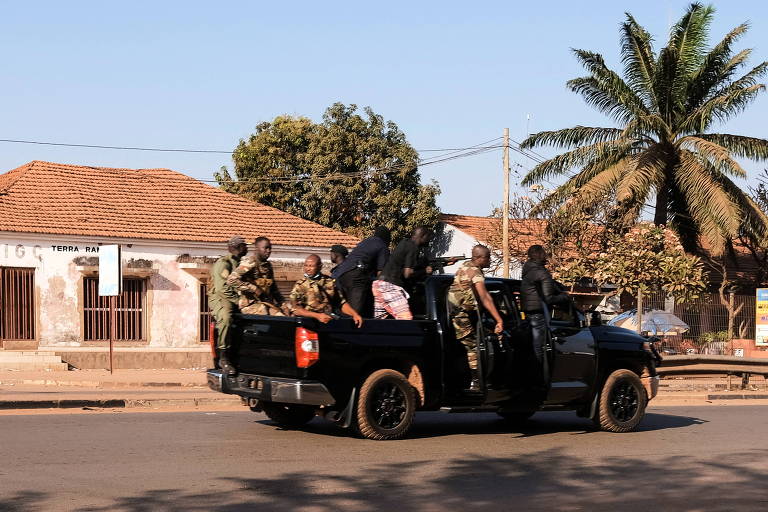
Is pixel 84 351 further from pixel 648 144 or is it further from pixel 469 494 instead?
pixel 469 494

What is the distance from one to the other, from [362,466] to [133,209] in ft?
72.4

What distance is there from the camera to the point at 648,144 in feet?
111

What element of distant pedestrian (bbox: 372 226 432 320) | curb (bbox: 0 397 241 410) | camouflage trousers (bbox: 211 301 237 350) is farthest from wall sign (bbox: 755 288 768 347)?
camouflage trousers (bbox: 211 301 237 350)

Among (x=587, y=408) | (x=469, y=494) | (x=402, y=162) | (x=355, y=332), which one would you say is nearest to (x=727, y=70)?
(x=402, y=162)

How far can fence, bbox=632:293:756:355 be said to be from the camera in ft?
90.1

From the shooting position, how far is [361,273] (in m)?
11.9

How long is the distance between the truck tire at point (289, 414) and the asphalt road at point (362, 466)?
0.21 meters

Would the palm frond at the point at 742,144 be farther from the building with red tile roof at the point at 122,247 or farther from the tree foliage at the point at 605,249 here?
the building with red tile roof at the point at 122,247

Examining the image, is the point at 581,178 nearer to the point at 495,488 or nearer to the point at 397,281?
the point at 397,281

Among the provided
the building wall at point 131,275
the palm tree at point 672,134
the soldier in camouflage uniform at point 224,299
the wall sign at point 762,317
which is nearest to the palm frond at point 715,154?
the palm tree at point 672,134

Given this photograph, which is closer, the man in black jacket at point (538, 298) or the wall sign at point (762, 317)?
the man in black jacket at point (538, 298)

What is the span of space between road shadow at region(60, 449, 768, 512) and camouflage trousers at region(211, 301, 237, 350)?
2.57 metres

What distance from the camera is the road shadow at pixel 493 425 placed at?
478 inches

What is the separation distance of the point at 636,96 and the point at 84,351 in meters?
18.1
